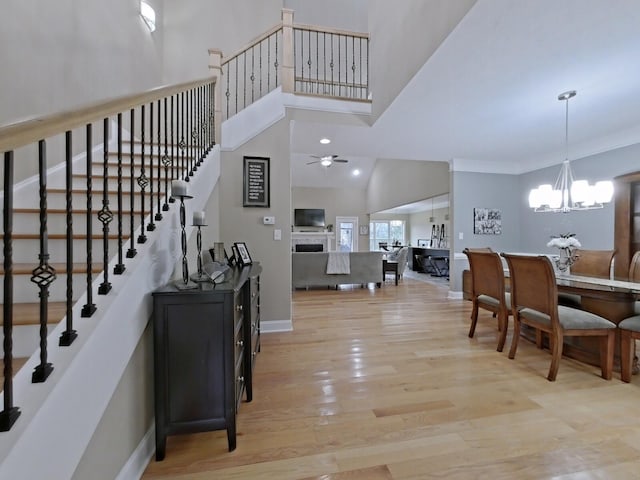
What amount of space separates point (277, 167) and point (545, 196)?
3098 millimetres

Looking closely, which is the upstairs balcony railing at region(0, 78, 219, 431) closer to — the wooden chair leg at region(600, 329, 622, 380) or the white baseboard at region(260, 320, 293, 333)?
the white baseboard at region(260, 320, 293, 333)

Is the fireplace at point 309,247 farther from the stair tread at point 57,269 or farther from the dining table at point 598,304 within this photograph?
the stair tread at point 57,269

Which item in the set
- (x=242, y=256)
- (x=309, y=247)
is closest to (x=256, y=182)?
(x=242, y=256)

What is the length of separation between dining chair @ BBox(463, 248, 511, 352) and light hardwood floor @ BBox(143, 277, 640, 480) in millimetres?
311

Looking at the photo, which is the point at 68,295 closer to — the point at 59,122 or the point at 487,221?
the point at 59,122

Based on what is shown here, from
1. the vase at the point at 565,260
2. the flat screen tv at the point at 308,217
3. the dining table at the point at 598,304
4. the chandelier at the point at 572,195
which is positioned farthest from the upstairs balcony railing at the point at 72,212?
the flat screen tv at the point at 308,217

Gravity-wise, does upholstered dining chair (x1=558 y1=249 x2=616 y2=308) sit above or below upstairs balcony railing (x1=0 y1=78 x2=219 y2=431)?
below

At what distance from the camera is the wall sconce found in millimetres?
3994

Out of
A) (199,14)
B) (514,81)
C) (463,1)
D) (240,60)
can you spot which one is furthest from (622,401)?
(199,14)

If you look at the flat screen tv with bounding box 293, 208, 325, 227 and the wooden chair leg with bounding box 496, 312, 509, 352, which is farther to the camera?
the flat screen tv with bounding box 293, 208, 325, 227

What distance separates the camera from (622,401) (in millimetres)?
2004

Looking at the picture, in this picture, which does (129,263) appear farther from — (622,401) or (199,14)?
(199,14)

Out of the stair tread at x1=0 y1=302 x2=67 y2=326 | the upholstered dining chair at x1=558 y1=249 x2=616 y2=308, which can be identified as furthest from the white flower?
the stair tread at x1=0 y1=302 x2=67 y2=326

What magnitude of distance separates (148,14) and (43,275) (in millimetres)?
4914
